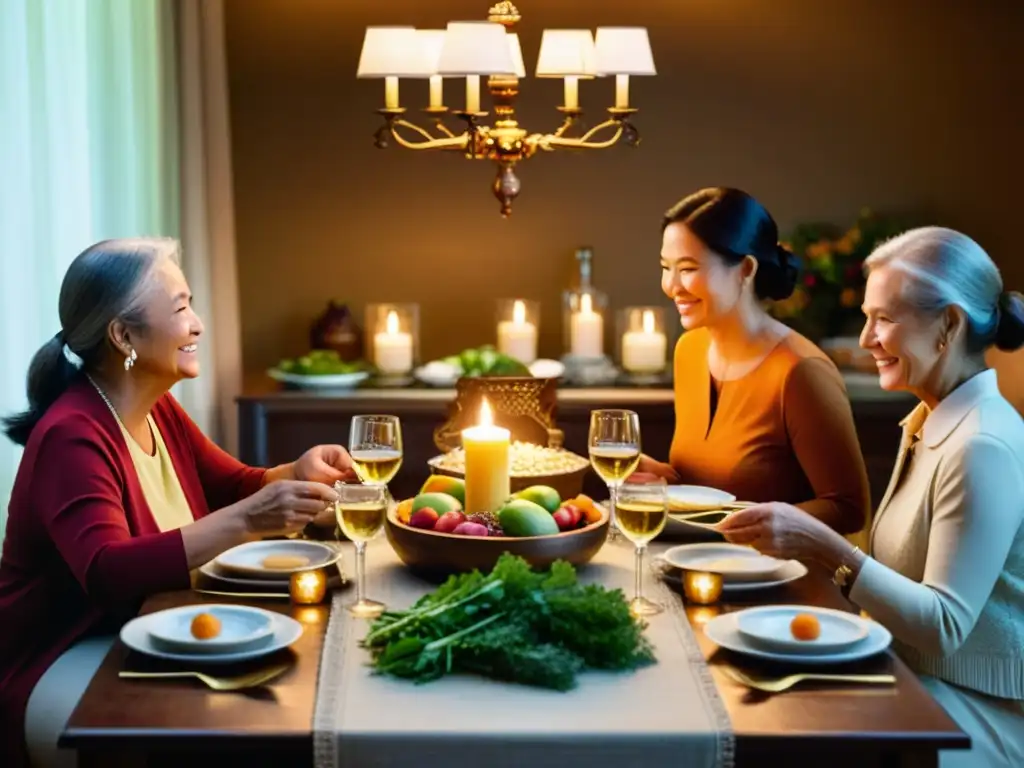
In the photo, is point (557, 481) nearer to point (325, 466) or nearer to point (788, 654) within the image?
point (325, 466)

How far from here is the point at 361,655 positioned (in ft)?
6.32

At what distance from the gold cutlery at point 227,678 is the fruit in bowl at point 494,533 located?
0.42m

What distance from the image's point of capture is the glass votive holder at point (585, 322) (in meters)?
4.40

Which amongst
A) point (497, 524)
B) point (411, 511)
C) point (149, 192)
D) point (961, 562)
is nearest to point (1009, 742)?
point (961, 562)

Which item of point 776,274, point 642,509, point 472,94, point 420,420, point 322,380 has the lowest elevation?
point 420,420

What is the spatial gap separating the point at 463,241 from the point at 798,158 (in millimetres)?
1100

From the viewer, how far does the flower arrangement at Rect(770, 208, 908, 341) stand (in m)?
4.51

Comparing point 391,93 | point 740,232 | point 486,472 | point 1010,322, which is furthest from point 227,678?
point 391,93

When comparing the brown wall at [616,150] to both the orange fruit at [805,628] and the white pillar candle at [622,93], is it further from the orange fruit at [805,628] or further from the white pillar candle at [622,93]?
the orange fruit at [805,628]

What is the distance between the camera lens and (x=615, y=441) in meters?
2.38

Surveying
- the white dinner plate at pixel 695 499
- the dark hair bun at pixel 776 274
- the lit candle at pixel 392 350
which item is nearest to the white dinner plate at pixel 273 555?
the white dinner plate at pixel 695 499

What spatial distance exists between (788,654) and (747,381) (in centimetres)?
131

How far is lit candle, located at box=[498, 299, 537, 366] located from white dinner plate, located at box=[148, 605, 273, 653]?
238 centimetres

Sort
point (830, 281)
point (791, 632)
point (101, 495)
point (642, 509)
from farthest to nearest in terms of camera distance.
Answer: point (830, 281)
point (101, 495)
point (642, 509)
point (791, 632)
